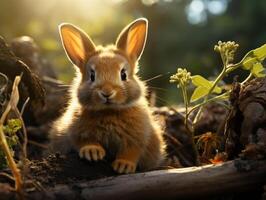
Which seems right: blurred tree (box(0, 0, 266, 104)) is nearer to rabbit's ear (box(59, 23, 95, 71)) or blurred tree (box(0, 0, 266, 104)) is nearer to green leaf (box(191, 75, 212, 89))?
rabbit's ear (box(59, 23, 95, 71))

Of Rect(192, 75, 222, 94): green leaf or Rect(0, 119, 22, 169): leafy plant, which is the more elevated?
Rect(192, 75, 222, 94): green leaf

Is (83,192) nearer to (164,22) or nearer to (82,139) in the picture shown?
(82,139)

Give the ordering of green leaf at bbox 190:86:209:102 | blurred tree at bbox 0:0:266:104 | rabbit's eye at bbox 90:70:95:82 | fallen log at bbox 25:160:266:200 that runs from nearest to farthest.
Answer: fallen log at bbox 25:160:266:200 → green leaf at bbox 190:86:209:102 → rabbit's eye at bbox 90:70:95:82 → blurred tree at bbox 0:0:266:104

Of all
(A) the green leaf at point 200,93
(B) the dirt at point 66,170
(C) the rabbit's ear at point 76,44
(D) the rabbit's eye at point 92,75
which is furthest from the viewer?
(C) the rabbit's ear at point 76,44

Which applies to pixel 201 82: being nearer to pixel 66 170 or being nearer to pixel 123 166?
pixel 123 166

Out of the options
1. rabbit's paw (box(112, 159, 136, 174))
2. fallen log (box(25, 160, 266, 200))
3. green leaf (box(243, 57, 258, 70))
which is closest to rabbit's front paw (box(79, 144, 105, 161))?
rabbit's paw (box(112, 159, 136, 174))

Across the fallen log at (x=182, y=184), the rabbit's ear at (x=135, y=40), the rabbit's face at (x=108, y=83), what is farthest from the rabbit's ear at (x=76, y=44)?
the fallen log at (x=182, y=184)

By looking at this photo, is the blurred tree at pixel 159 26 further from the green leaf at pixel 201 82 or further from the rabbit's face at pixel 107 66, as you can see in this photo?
the green leaf at pixel 201 82

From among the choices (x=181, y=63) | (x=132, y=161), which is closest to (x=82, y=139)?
(x=132, y=161)
